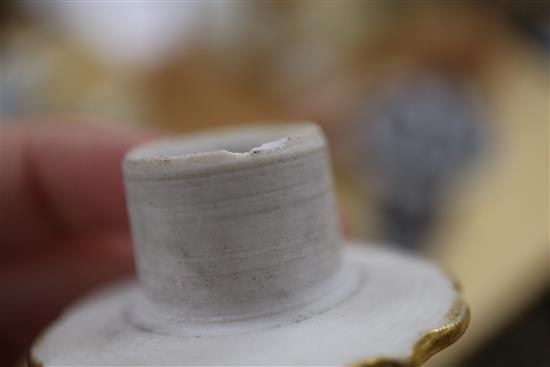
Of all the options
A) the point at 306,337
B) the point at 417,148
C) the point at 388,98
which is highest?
the point at 306,337

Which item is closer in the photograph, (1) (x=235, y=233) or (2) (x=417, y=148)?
(1) (x=235, y=233)

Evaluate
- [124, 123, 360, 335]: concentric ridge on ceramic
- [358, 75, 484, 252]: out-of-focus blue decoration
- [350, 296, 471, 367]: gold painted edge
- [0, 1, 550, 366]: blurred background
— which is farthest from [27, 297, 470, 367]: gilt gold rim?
[358, 75, 484, 252]: out-of-focus blue decoration

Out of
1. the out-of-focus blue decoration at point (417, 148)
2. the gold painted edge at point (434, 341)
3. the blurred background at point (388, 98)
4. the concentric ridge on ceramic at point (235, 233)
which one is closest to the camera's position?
the gold painted edge at point (434, 341)

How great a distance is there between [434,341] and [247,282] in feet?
0.77

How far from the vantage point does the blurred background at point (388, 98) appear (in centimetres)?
212

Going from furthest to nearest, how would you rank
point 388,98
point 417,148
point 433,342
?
point 388,98 < point 417,148 < point 433,342

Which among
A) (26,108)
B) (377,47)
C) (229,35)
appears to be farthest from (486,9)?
(26,108)

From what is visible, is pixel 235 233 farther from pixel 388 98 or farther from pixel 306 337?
pixel 388 98

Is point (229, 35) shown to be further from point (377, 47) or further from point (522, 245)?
point (522, 245)

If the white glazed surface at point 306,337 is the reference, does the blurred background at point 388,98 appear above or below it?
below

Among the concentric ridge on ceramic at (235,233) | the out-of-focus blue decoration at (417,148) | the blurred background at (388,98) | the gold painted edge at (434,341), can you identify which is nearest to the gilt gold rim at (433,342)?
the gold painted edge at (434,341)

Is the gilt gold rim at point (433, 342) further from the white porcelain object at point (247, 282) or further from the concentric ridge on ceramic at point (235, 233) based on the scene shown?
the concentric ridge on ceramic at point (235, 233)

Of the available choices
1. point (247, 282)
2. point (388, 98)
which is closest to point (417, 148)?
point (388, 98)

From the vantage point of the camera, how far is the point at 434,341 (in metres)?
0.65
